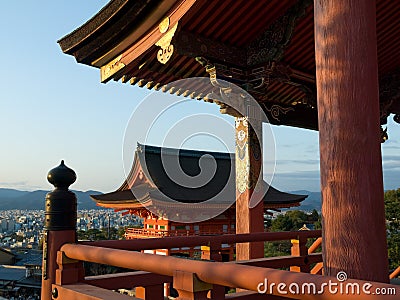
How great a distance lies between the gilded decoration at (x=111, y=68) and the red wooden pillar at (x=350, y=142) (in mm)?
2188

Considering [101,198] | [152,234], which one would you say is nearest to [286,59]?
[152,234]

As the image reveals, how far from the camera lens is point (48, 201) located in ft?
8.72

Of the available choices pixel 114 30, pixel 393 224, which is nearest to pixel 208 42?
pixel 114 30

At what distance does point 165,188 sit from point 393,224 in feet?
38.5

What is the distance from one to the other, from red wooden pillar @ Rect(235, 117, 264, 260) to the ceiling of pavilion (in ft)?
1.12

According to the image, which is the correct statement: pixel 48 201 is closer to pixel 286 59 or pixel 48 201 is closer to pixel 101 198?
pixel 286 59

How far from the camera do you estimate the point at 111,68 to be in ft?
12.6

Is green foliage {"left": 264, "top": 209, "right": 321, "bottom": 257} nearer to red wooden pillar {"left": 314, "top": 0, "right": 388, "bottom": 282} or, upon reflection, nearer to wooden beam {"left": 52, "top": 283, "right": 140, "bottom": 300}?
wooden beam {"left": 52, "top": 283, "right": 140, "bottom": 300}

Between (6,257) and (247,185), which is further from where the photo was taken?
(6,257)

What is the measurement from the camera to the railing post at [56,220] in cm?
261

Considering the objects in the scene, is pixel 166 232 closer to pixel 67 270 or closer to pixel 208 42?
pixel 208 42

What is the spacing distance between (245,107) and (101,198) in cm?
1306

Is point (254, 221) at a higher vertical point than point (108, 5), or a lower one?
lower

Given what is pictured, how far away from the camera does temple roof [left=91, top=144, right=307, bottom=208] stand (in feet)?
46.1
